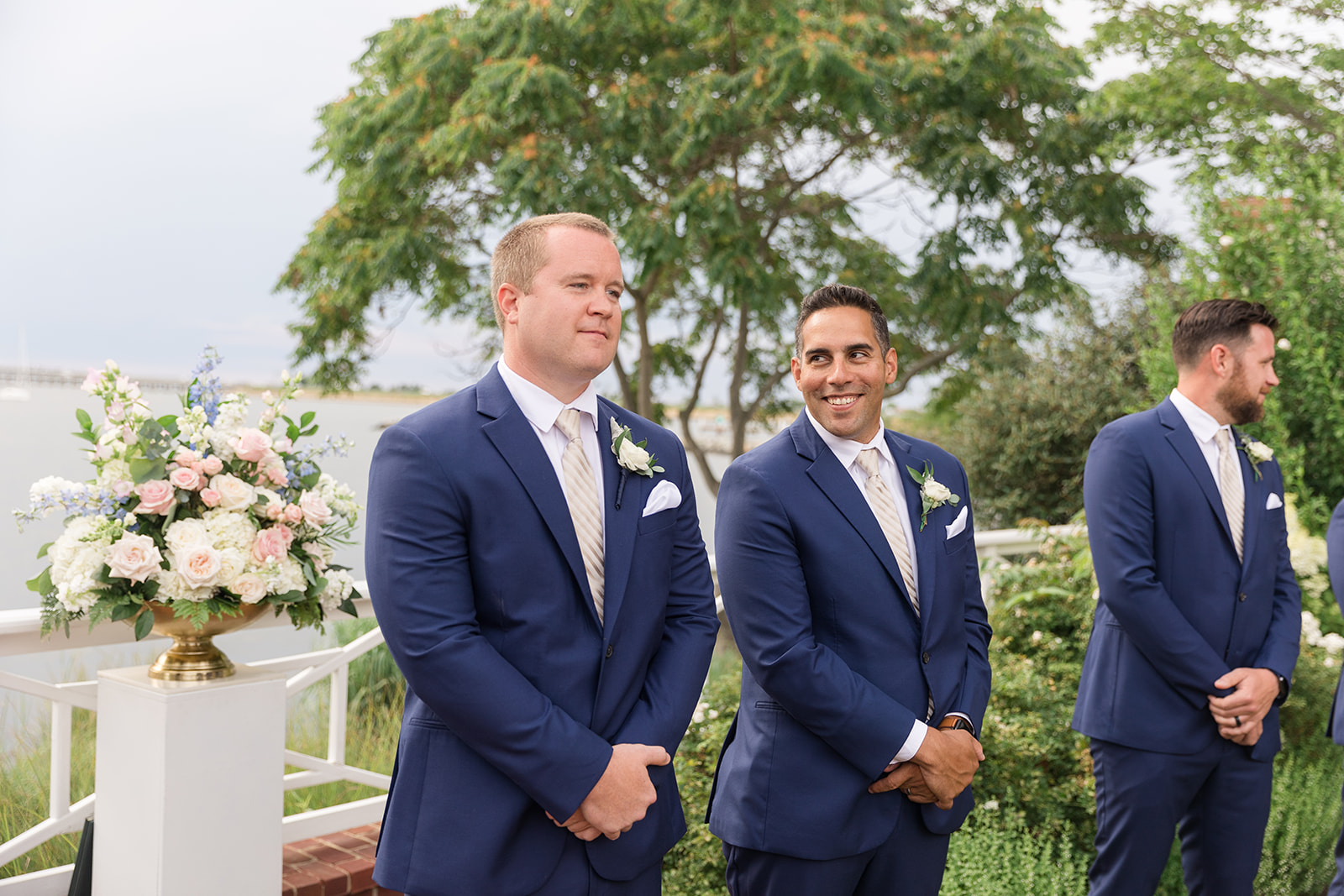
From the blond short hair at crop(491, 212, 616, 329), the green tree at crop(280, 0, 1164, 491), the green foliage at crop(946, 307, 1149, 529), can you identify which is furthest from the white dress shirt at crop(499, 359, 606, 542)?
the green foliage at crop(946, 307, 1149, 529)

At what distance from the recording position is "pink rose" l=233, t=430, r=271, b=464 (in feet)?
8.64

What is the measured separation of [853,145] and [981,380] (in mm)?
3049

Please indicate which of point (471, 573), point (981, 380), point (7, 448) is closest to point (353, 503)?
point (471, 573)

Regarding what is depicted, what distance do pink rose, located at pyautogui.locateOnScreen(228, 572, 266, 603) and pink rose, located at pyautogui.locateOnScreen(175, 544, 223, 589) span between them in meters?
0.08

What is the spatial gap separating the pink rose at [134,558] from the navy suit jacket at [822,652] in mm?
1394

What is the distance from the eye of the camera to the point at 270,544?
2582 millimetres

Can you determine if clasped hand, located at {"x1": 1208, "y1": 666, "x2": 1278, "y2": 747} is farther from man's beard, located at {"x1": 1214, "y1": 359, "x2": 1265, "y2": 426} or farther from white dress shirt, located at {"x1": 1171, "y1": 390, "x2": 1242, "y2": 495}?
man's beard, located at {"x1": 1214, "y1": 359, "x2": 1265, "y2": 426}

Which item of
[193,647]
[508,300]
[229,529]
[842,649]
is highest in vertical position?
[508,300]

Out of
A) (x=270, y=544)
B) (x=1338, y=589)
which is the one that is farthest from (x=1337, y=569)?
(x=270, y=544)

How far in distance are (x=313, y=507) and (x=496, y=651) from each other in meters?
1.16

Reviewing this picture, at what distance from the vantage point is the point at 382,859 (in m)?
1.81

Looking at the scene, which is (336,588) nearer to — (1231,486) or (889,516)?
(889,516)

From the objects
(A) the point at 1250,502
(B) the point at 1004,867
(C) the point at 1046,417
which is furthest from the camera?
(C) the point at 1046,417

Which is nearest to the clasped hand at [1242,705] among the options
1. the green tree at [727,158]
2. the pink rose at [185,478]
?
the pink rose at [185,478]
